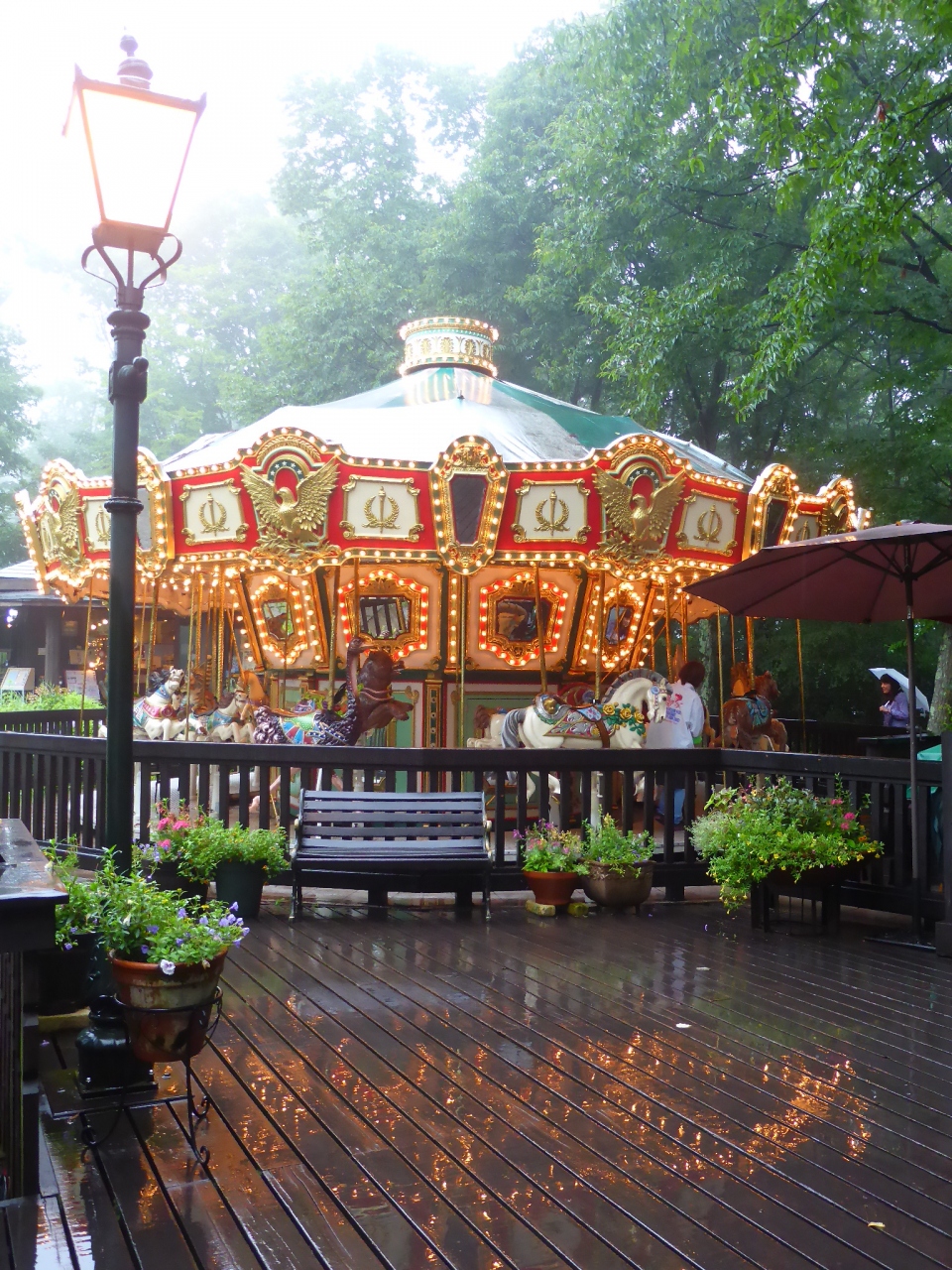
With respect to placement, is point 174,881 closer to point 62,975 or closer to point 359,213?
point 62,975

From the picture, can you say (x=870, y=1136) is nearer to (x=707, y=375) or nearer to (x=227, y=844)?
(x=227, y=844)

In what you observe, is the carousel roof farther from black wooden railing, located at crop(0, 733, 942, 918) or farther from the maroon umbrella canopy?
black wooden railing, located at crop(0, 733, 942, 918)

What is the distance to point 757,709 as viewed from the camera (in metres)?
12.1

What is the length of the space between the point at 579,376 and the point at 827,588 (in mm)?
18517

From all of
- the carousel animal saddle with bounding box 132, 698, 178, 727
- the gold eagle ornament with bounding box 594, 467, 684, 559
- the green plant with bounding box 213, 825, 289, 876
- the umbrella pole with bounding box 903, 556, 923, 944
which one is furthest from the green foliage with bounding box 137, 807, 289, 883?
the carousel animal saddle with bounding box 132, 698, 178, 727

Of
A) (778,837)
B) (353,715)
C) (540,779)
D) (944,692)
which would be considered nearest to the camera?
(778,837)

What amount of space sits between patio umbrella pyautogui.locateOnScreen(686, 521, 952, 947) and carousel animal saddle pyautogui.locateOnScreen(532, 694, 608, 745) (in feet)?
10.2

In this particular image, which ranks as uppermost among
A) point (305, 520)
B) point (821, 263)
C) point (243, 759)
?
point (821, 263)

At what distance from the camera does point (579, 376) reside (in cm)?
2548

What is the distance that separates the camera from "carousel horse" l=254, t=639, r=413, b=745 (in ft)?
37.9

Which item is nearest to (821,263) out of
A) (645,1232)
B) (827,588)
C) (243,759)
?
(827,588)

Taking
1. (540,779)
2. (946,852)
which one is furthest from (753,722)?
(946,852)

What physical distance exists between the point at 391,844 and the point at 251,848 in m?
0.96

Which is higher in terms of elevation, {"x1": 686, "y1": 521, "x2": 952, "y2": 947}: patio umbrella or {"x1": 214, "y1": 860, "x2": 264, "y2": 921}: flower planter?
{"x1": 686, "y1": 521, "x2": 952, "y2": 947}: patio umbrella
